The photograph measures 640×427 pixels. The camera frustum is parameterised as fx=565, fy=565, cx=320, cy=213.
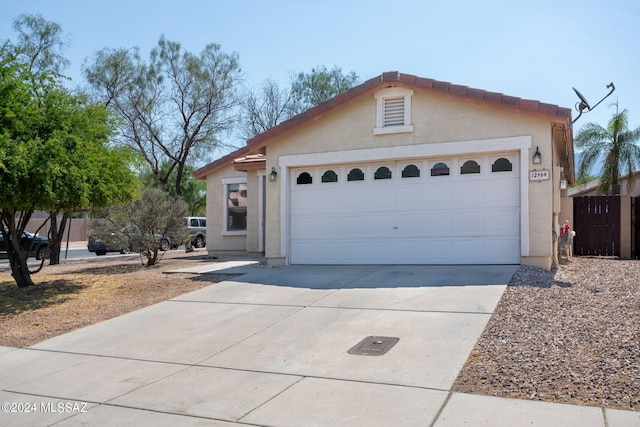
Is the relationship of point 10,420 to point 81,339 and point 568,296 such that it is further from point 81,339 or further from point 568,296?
point 568,296

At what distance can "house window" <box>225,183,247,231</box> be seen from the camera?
1961cm

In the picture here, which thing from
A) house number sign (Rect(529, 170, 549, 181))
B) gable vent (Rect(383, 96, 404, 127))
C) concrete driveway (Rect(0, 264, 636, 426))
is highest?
gable vent (Rect(383, 96, 404, 127))

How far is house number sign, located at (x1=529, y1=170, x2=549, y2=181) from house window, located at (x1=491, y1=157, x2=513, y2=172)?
0.57 metres

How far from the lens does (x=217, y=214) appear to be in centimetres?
2009

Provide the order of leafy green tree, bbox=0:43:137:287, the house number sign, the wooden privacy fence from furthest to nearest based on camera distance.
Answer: the wooden privacy fence
the house number sign
leafy green tree, bbox=0:43:137:287

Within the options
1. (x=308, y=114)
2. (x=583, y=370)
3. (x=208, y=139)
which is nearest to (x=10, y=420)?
(x=583, y=370)

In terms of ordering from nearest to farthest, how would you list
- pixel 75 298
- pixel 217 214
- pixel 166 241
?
1. pixel 75 298
2. pixel 166 241
3. pixel 217 214

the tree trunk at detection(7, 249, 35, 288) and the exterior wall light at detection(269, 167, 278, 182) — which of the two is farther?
the exterior wall light at detection(269, 167, 278, 182)

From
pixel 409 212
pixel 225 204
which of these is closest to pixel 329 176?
pixel 409 212

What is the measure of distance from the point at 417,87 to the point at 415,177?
6.37ft

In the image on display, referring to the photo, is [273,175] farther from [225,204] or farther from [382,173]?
[225,204]

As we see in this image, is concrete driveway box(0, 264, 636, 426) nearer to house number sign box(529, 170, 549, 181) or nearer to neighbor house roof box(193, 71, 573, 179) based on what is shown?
house number sign box(529, 170, 549, 181)

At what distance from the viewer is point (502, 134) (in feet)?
37.8

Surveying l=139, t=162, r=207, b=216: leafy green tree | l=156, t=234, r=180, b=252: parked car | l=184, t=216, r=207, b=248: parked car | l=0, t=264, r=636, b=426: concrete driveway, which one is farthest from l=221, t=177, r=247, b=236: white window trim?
l=139, t=162, r=207, b=216: leafy green tree
